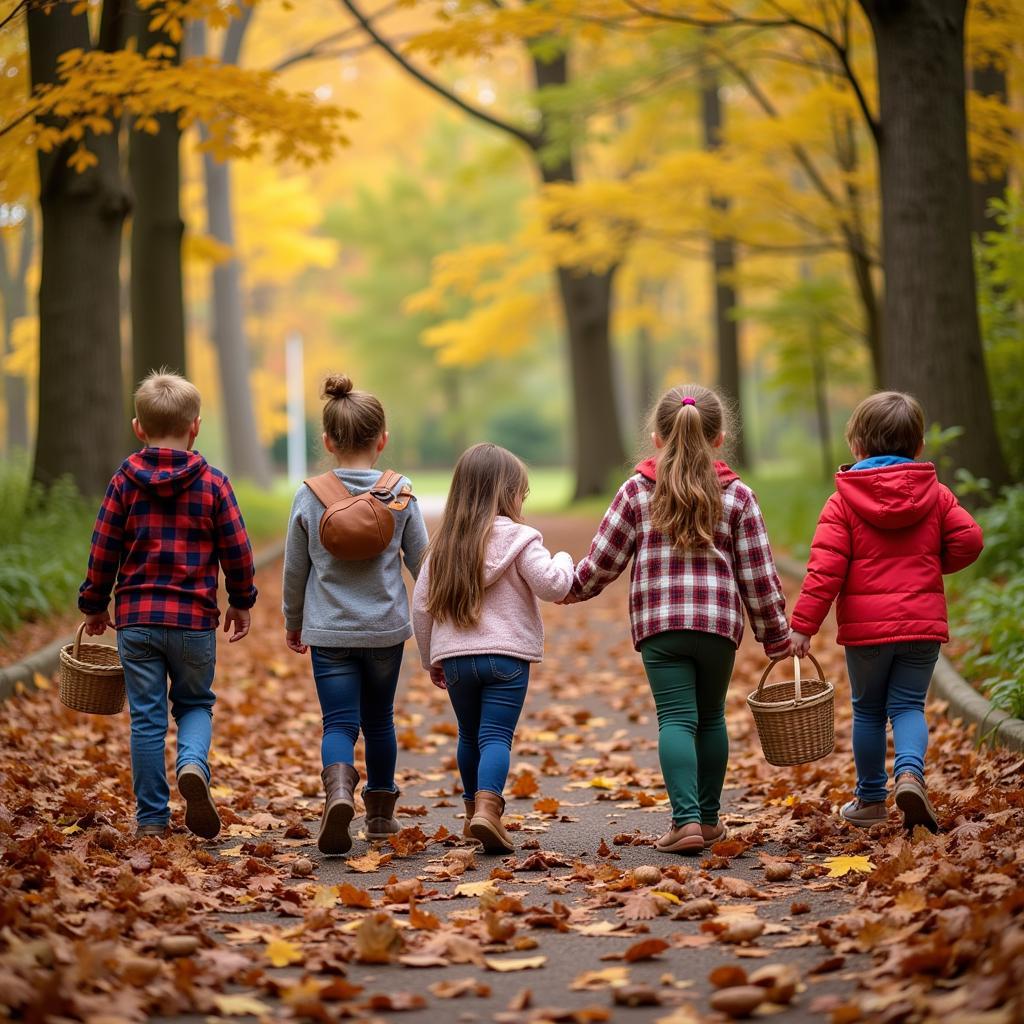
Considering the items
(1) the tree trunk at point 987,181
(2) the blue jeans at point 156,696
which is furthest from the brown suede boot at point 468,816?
(1) the tree trunk at point 987,181

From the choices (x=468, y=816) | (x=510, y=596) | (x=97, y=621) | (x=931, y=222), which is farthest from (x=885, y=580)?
(x=931, y=222)

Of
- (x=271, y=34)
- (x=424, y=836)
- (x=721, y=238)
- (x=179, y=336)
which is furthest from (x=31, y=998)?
(x=271, y=34)

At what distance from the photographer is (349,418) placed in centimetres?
529

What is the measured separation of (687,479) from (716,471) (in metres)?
0.16

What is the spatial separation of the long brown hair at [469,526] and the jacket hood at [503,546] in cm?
4

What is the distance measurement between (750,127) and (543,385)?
43.9 m

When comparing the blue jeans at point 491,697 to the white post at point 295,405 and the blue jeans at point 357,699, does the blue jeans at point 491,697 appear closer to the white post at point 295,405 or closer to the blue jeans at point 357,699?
the blue jeans at point 357,699

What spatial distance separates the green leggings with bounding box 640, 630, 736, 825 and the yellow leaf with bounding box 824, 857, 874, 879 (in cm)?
56

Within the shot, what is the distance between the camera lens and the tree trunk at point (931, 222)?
969 cm

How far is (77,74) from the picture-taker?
26.1 ft

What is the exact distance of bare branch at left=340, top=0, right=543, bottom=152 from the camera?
16.7m

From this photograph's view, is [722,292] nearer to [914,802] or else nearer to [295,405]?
[914,802]

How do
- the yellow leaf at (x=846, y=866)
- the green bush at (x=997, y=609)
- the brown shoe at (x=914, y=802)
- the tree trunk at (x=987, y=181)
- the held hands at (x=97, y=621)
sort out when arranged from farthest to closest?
the tree trunk at (x=987, y=181)
the green bush at (x=997, y=609)
the held hands at (x=97, y=621)
the brown shoe at (x=914, y=802)
the yellow leaf at (x=846, y=866)

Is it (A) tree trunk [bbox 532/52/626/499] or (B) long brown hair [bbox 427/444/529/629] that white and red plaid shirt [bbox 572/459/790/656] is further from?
(A) tree trunk [bbox 532/52/626/499]
